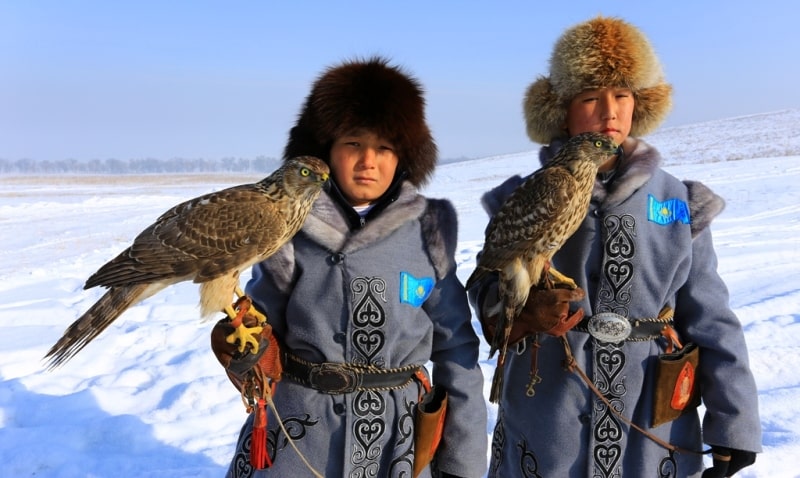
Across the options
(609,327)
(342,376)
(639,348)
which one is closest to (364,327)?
(342,376)

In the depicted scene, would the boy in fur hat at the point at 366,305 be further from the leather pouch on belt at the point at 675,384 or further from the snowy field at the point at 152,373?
the snowy field at the point at 152,373

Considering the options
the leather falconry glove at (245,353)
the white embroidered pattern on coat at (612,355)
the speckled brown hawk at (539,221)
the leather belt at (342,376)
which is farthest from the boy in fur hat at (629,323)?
the leather falconry glove at (245,353)

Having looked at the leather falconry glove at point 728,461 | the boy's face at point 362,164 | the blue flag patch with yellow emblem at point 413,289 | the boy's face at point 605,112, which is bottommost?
the leather falconry glove at point 728,461

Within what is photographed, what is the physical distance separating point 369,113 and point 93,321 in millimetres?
1276

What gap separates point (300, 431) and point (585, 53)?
6.22 feet

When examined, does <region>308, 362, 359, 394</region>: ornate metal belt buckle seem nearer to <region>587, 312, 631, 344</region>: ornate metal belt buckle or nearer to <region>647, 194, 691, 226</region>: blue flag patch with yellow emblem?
<region>587, 312, 631, 344</region>: ornate metal belt buckle

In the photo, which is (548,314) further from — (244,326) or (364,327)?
(244,326)

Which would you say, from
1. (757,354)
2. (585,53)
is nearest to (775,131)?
(757,354)

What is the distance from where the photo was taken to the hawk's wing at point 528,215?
219cm

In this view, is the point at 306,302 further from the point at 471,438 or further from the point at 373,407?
the point at 471,438

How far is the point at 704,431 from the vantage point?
7.59 feet

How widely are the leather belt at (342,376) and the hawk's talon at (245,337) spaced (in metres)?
0.22

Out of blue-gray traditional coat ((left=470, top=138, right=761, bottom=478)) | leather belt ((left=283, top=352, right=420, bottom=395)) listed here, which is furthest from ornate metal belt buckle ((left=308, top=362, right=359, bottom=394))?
blue-gray traditional coat ((left=470, top=138, right=761, bottom=478))

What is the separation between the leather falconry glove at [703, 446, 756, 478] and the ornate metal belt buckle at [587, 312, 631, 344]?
0.64m
